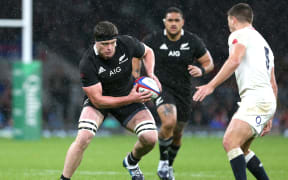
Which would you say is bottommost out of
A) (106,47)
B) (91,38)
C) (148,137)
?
(91,38)

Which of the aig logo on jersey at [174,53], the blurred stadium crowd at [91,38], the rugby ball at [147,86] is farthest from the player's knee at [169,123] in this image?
the blurred stadium crowd at [91,38]

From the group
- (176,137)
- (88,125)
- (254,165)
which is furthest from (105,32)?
(176,137)

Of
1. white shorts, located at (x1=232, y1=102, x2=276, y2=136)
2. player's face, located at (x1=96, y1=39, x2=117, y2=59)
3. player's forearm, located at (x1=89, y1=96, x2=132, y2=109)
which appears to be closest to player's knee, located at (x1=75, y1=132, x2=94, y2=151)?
player's forearm, located at (x1=89, y1=96, x2=132, y2=109)

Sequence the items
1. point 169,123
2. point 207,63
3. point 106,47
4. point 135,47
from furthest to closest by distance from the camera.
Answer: point 207,63
point 169,123
point 135,47
point 106,47

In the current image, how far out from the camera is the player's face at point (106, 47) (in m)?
6.76

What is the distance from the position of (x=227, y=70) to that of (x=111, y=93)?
6.06ft

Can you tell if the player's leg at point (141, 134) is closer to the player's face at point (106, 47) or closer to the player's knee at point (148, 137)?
the player's knee at point (148, 137)

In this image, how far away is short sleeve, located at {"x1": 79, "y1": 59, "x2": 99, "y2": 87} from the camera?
690 centimetres

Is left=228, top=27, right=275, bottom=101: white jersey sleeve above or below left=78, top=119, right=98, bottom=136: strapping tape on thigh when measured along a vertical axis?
above

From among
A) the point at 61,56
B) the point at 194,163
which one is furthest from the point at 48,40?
the point at 194,163

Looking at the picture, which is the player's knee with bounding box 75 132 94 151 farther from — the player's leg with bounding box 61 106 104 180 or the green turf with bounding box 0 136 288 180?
the green turf with bounding box 0 136 288 180

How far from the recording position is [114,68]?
7137 mm

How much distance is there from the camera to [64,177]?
22.4ft

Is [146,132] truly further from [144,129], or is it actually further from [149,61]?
[149,61]
